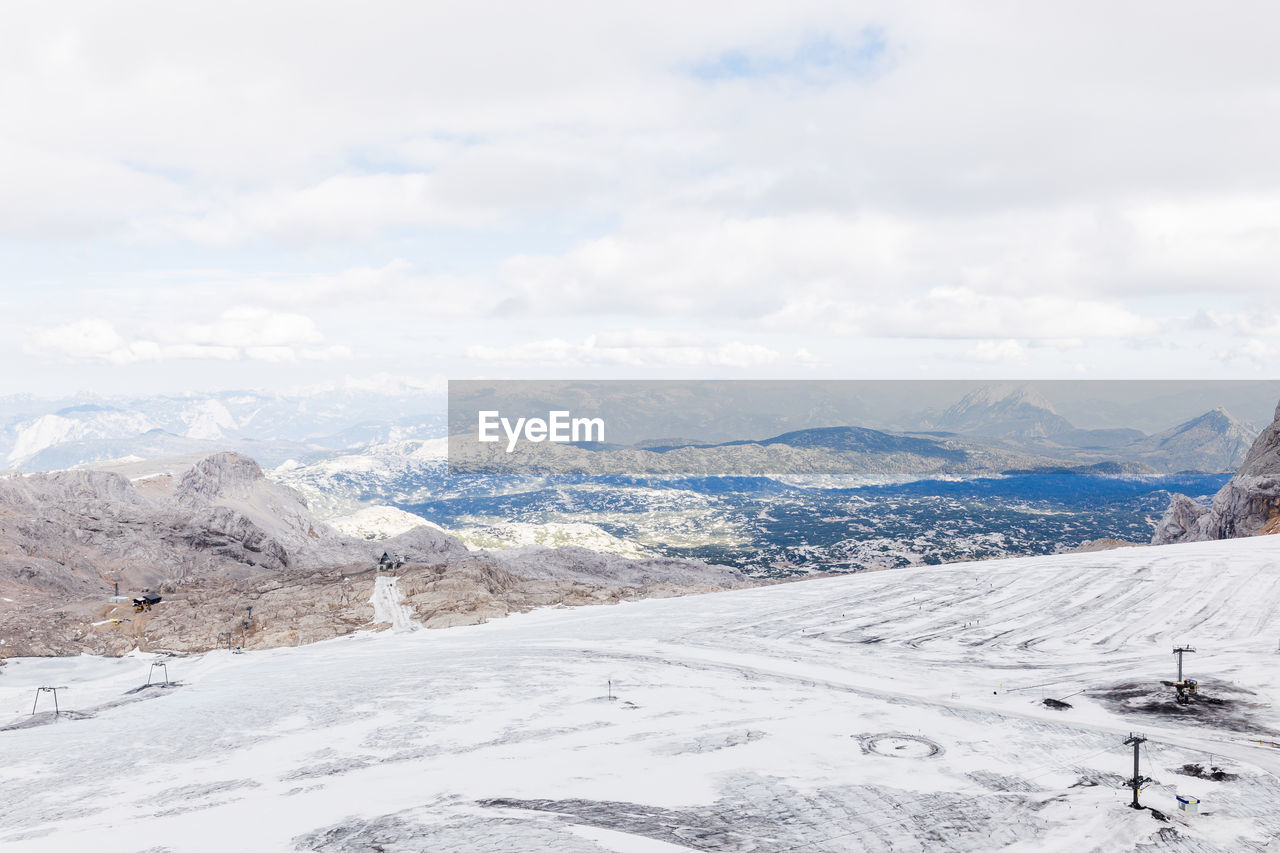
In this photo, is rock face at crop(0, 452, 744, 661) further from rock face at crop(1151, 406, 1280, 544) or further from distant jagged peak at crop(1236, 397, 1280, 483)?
distant jagged peak at crop(1236, 397, 1280, 483)

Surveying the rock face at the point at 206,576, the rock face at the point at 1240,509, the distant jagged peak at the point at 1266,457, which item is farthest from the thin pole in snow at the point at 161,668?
the distant jagged peak at the point at 1266,457

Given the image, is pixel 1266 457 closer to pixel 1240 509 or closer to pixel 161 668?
pixel 1240 509

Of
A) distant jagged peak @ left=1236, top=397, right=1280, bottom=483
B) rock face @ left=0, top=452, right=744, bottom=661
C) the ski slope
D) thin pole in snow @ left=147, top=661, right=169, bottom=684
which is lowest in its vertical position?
rock face @ left=0, top=452, right=744, bottom=661

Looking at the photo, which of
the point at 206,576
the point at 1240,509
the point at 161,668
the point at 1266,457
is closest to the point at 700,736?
the point at 161,668

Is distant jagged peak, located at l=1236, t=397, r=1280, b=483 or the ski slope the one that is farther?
distant jagged peak, located at l=1236, t=397, r=1280, b=483

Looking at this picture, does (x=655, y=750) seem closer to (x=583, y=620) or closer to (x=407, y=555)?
(x=583, y=620)

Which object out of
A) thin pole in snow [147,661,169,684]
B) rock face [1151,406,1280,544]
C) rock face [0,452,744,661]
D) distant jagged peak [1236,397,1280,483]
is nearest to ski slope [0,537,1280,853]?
thin pole in snow [147,661,169,684]
